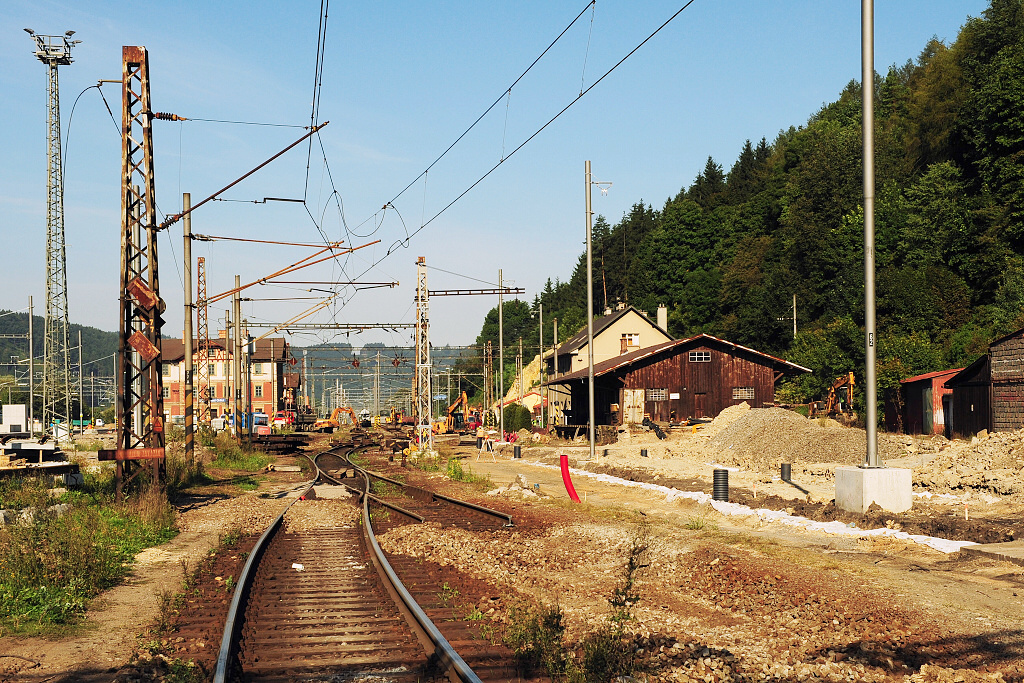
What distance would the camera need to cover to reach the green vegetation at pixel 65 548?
10.1 meters

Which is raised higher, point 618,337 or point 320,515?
point 618,337

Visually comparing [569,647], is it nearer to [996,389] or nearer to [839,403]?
[996,389]

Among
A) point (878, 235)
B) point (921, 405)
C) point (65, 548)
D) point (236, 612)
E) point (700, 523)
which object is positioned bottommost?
point (700, 523)

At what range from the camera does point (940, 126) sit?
73.6 metres

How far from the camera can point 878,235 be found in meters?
78.2

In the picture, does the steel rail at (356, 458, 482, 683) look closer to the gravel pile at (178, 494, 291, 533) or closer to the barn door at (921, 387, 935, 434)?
the gravel pile at (178, 494, 291, 533)

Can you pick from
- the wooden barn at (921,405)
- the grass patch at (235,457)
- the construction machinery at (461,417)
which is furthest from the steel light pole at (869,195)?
the construction machinery at (461,417)

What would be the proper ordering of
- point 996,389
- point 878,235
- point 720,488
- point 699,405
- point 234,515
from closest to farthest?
point 234,515, point 720,488, point 996,389, point 699,405, point 878,235

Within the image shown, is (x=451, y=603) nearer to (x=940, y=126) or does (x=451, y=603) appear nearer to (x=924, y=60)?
(x=940, y=126)

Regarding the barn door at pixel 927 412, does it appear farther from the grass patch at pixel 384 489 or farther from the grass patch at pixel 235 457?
the grass patch at pixel 235 457

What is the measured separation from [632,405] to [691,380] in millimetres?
4213

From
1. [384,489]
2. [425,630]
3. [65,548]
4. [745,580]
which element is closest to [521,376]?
[384,489]

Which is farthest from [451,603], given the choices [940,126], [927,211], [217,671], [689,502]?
[940,126]

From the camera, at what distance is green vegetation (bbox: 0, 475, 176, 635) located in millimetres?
10125
